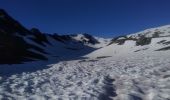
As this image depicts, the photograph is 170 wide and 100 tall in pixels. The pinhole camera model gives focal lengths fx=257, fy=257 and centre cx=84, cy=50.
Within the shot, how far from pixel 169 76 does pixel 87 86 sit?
18.2ft

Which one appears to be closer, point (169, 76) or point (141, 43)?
point (169, 76)

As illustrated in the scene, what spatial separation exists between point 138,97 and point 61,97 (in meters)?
3.82

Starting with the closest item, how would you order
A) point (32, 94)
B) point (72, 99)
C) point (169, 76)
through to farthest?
point (72, 99) → point (32, 94) → point (169, 76)

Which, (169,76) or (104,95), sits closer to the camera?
(104,95)

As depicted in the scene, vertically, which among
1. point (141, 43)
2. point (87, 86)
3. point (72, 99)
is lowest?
point (72, 99)

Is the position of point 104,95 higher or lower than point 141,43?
lower

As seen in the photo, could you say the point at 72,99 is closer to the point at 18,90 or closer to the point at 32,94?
the point at 32,94

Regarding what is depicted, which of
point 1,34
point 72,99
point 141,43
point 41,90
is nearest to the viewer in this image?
point 72,99

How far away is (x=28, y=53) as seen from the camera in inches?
1864

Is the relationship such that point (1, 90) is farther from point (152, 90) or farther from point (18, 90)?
A: point (152, 90)

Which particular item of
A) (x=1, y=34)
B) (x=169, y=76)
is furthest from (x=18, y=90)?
(x=1, y=34)

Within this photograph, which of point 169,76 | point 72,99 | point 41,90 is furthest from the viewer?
point 169,76

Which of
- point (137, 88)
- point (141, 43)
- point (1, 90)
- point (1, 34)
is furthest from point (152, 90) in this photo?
point (141, 43)

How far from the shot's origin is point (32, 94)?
44.6 feet
